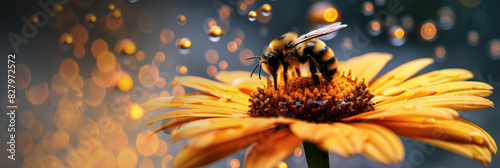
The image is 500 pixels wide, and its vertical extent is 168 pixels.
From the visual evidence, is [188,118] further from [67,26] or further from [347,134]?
[67,26]

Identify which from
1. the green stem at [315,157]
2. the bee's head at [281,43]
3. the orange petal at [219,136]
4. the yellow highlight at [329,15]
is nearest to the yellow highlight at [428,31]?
the yellow highlight at [329,15]

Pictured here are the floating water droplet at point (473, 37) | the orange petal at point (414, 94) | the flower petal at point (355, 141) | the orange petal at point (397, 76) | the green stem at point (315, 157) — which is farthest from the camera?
the floating water droplet at point (473, 37)

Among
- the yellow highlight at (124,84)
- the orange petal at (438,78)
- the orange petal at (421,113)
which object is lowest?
the orange petal at (421,113)

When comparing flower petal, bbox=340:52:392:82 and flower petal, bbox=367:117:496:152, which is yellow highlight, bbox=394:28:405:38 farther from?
flower petal, bbox=367:117:496:152

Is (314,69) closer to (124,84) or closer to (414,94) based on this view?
(414,94)

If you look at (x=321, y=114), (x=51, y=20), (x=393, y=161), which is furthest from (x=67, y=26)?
(x=393, y=161)

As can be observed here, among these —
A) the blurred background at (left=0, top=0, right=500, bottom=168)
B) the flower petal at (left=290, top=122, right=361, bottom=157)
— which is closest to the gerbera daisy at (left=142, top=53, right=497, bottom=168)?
the flower petal at (left=290, top=122, right=361, bottom=157)

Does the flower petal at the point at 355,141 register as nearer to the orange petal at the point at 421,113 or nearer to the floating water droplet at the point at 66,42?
the orange petal at the point at 421,113
